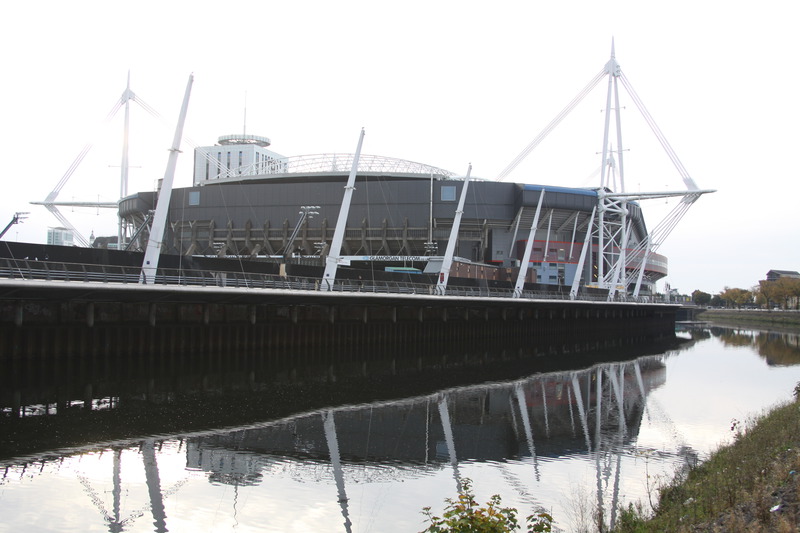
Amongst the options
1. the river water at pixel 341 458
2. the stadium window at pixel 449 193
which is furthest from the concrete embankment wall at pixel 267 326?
the stadium window at pixel 449 193

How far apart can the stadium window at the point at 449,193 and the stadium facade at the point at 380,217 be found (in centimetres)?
14

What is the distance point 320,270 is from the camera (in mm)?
48406

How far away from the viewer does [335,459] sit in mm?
19297

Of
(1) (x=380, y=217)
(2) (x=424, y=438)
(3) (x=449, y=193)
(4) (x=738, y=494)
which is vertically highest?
(3) (x=449, y=193)

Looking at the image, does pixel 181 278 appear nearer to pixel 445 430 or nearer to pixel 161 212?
pixel 161 212

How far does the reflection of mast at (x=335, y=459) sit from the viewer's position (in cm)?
1517

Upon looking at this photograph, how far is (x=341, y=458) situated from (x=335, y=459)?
0.22 meters

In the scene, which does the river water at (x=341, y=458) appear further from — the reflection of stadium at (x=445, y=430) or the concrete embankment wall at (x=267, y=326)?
the concrete embankment wall at (x=267, y=326)

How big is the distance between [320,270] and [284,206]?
154ft

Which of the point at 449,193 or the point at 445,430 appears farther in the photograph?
the point at 449,193

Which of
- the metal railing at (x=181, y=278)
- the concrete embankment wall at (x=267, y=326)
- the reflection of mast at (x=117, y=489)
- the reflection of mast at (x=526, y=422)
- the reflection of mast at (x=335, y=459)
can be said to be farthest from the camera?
the concrete embankment wall at (x=267, y=326)

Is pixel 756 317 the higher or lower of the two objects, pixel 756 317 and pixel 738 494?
the higher

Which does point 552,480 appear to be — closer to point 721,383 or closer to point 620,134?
point 721,383

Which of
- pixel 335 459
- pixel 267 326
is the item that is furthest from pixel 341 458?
pixel 267 326
